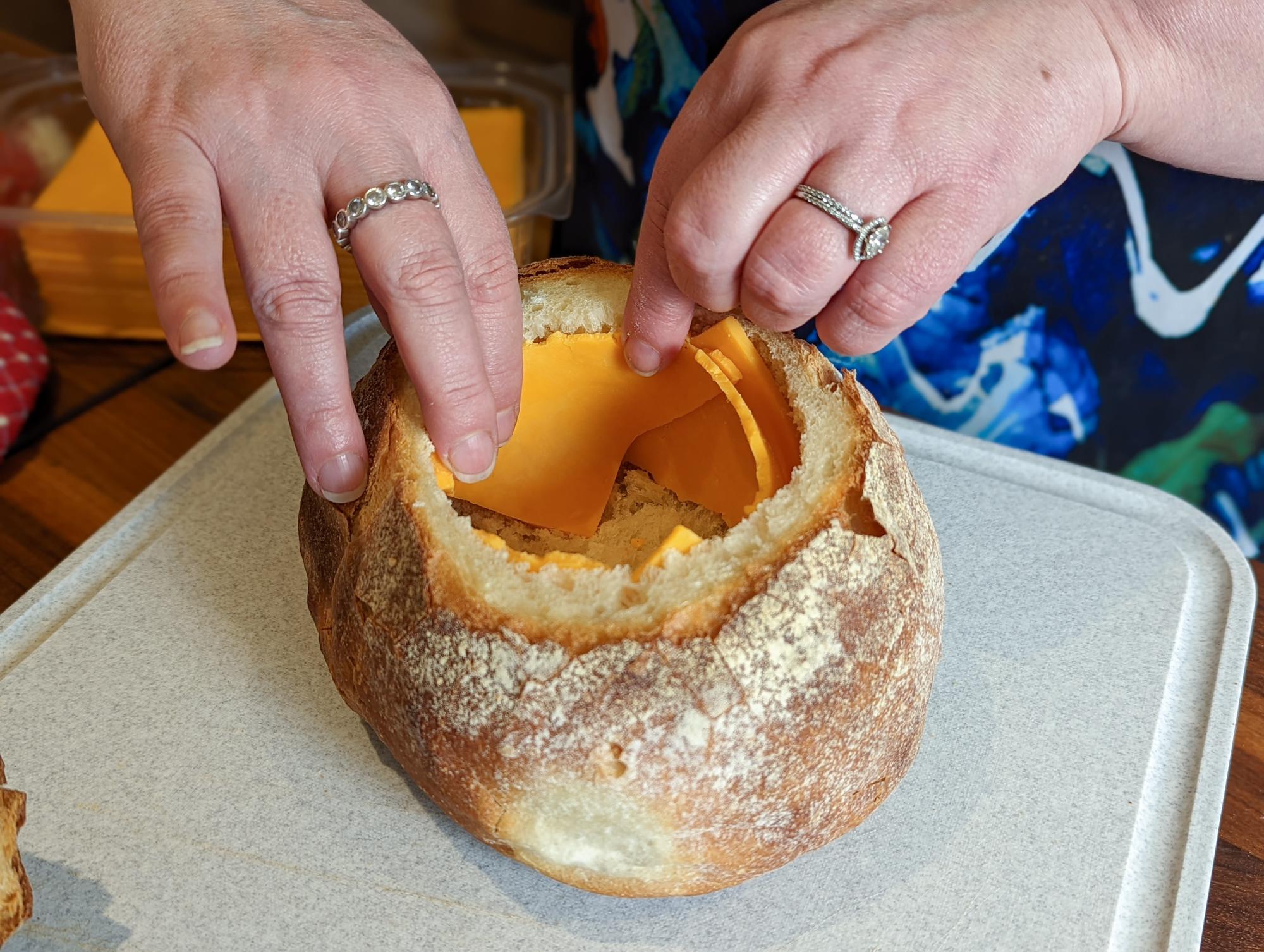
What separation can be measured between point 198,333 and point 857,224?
484 mm

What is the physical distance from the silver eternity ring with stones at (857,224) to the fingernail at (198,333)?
44cm

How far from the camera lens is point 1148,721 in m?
1.00

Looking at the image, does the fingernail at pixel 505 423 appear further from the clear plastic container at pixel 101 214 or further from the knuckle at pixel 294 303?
the clear plastic container at pixel 101 214

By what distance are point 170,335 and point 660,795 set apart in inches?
18.7

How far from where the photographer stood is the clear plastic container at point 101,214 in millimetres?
1361

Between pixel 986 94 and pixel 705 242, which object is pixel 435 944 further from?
pixel 986 94

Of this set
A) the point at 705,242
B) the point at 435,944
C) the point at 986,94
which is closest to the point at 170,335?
the point at 705,242

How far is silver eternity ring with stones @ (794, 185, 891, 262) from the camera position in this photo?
0.78 m

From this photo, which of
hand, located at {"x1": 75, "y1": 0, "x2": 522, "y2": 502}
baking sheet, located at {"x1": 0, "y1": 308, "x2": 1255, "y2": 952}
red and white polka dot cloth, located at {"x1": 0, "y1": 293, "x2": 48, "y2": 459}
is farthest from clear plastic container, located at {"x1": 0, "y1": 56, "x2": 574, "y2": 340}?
hand, located at {"x1": 75, "y1": 0, "x2": 522, "y2": 502}

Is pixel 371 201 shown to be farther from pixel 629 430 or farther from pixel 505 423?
pixel 629 430

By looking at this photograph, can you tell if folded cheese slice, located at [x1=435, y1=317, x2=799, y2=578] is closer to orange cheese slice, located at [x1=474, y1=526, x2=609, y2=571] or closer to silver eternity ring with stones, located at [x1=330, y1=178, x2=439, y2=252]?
orange cheese slice, located at [x1=474, y1=526, x2=609, y2=571]

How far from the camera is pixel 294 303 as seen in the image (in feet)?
2.54

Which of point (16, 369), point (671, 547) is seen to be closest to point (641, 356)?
point (671, 547)

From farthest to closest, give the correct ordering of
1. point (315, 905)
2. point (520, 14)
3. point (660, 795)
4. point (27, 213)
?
point (520, 14) < point (27, 213) < point (315, 905) < point (660, 795)
